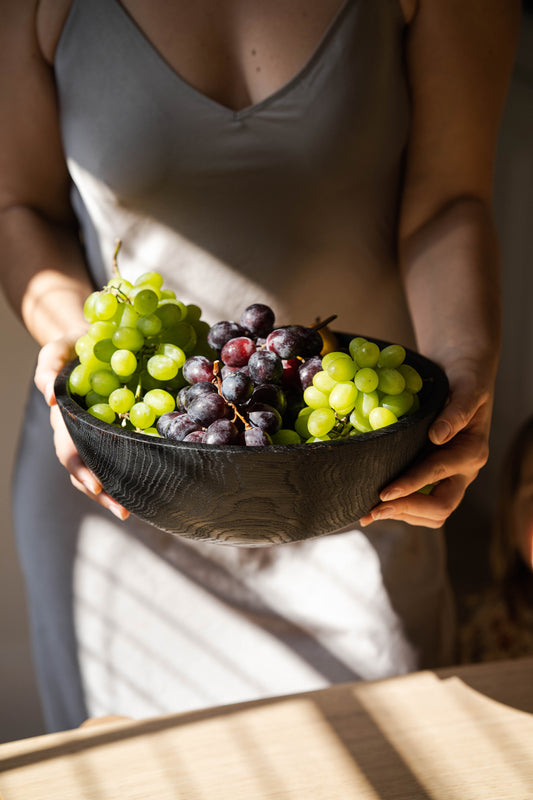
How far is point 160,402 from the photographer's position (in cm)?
71

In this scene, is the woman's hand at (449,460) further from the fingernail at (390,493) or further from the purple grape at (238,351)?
the purple grape at (238,351)

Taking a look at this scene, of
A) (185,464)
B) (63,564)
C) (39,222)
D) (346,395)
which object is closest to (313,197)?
(39,222)

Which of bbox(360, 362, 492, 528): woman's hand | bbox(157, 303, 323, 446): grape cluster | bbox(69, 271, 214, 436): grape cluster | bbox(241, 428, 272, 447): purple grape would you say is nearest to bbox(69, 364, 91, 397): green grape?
bbox(69, 271, 214, 436): grape cluster

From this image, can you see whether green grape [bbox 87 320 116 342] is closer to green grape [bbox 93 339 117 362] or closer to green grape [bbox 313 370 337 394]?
green grape [bbox 93 339 117 362]

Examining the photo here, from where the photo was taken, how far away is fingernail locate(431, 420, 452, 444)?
27.8 inches

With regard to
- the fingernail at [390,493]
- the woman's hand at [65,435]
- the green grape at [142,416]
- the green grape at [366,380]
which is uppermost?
the green grape at [366,380]

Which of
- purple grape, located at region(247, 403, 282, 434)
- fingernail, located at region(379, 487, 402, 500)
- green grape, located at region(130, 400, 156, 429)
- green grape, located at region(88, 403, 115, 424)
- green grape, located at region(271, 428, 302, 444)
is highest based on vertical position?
purple grape, located at region(247, 403, 282, 434)

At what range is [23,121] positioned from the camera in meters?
1.16

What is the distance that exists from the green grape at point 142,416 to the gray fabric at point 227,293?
1.79 feet

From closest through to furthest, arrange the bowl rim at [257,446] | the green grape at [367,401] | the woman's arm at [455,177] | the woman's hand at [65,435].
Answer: the bowl rim at [257,446], the green grape at [367,401], the woman's hand at [65,435], the woman's arm at [455,177]

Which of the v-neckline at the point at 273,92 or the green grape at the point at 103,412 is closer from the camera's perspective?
the green grape at the point at 103,412

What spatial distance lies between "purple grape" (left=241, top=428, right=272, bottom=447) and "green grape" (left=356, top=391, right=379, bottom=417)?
115 millimetres

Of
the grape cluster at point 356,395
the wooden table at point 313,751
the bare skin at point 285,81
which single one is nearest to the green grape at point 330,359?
the grape cluster at point 356,395

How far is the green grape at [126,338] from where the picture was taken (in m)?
0.75
